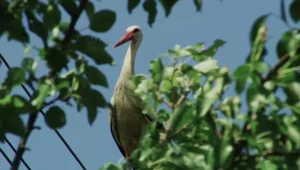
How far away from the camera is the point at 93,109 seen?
107 inches

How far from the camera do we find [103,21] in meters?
2.75

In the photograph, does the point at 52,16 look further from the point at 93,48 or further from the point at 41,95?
the point at 41,95

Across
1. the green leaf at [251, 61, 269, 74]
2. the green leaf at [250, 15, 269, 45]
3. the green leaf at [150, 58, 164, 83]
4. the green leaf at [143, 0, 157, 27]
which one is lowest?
the green leaf at [251, 61, 269, 74]

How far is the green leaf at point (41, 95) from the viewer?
8.57ft

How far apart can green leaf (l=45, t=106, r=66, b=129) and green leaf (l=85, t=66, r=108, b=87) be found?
15cm

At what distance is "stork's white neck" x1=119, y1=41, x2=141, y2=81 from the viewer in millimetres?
9859

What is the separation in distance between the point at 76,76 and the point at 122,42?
8.19 metres

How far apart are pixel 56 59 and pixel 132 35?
836 cm

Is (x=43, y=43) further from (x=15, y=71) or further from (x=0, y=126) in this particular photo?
(x=0, y=126)

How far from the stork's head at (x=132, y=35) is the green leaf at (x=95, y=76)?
8.14m

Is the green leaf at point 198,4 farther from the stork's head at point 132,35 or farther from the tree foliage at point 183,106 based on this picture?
the stork's head at point 132,35

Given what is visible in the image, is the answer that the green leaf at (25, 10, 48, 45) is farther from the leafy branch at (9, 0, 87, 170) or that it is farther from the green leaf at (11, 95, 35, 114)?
the green leaf at (11, 95, 35, 114)

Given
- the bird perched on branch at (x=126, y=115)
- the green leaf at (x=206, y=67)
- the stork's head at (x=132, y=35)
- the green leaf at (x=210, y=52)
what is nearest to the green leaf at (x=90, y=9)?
the green leaf at (x=206, y=67)

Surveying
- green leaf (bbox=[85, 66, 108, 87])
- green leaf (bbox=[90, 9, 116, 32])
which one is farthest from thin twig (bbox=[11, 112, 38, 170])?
green leaf (bbox=[90, 9, 116, 32])
